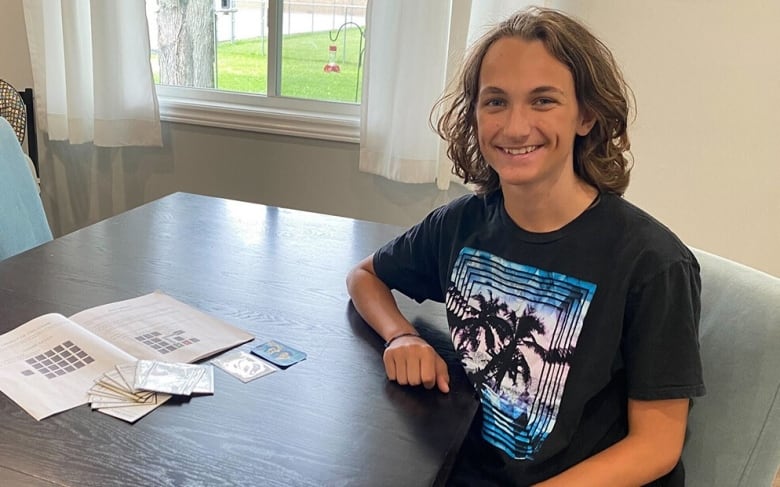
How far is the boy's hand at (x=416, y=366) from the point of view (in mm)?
1007

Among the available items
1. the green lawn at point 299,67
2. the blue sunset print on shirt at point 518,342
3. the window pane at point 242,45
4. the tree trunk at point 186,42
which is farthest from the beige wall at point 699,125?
the blue sunset print on shirt at point 518,342

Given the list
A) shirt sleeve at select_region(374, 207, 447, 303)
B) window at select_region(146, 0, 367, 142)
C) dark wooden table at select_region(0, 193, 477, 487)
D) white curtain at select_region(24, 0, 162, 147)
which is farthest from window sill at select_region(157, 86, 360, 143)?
shirt sleeve at select_region(374, 207, 447, 303)

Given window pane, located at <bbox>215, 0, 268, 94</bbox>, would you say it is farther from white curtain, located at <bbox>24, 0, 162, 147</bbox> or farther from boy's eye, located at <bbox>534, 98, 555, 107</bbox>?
boy's eye, located at <bbox>534, 98, 555, 107</bbox>

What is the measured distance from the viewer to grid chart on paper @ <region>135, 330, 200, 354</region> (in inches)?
41.4

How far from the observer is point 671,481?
38.2 inches

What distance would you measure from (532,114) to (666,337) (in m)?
0.36

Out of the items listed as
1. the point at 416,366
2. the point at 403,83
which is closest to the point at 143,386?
the point at 416,366

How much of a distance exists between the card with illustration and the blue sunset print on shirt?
0.25m

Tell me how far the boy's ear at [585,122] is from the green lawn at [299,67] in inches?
65.3

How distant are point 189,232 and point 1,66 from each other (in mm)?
1901

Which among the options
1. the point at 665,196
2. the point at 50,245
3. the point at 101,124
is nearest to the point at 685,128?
the point at 665,196

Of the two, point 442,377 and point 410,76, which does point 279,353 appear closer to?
point 442,377

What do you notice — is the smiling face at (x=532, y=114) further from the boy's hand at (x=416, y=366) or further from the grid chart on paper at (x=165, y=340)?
the grid chart on paper at (x=165, y=340)

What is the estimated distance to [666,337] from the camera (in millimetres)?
895
